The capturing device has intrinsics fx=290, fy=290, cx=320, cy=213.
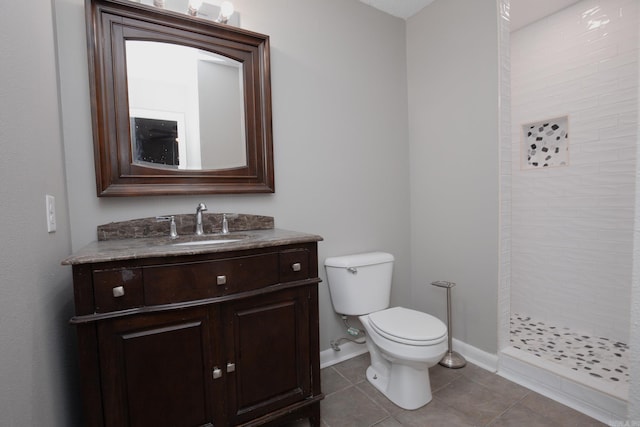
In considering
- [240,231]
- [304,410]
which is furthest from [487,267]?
[240,231]

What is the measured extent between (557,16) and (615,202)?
153 centimetres

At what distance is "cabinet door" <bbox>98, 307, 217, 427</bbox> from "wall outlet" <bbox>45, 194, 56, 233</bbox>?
418 mm

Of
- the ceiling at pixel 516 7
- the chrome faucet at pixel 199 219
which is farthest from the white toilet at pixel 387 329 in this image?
the ceiling at pixel 516 7

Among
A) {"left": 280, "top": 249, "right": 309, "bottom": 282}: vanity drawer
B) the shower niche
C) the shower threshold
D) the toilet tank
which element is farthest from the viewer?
the shower niche

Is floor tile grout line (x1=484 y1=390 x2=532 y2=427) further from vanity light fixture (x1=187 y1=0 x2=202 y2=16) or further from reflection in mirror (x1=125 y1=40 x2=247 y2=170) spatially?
vanity light fixture (x1=187 y1=0 x2=202 y2=16)

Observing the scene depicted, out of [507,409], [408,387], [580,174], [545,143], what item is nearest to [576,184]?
[580,174]

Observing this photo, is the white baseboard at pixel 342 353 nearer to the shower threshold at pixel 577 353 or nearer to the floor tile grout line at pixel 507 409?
the floor tile grout line at pixel 507 409

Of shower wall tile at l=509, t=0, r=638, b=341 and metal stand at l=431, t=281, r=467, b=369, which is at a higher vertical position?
shower wall tile at l=509, t=0, r=638, b=341

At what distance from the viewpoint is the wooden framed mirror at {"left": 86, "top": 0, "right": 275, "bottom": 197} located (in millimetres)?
1339

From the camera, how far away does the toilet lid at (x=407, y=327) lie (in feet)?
4.79

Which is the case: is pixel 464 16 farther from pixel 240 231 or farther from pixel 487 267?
pixel 240 231

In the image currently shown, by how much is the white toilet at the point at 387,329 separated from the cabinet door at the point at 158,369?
91cm

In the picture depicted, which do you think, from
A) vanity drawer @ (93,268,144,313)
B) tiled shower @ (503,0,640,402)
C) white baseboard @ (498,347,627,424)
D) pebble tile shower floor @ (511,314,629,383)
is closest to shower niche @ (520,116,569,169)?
tiled shower @ (503,0,640,402)

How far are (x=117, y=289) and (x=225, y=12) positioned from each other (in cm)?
143
